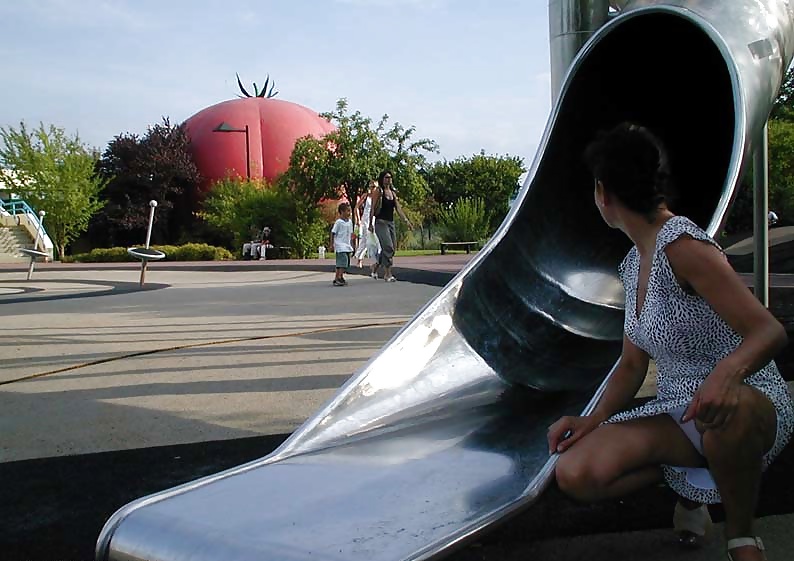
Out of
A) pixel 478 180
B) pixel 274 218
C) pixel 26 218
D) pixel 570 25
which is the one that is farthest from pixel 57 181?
pixel 570 25

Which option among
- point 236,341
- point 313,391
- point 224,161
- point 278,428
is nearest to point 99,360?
point 236,341

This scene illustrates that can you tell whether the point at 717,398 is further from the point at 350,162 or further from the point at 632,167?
the point at 350,162

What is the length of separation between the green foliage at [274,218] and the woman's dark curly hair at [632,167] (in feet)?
98.2

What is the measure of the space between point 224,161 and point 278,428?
36.4 meters

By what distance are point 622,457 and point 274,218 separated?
3120 cm

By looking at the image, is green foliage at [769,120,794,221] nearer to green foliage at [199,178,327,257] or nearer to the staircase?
green foliage at [199,178,327,257]

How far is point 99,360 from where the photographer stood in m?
5.81

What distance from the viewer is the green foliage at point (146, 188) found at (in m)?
36.9

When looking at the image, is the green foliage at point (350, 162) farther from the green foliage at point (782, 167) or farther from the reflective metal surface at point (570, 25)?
the reflective metal surface at point (570, 25)

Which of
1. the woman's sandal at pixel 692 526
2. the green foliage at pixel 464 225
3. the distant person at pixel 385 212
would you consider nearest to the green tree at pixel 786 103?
the green foliage at pixel 464 225

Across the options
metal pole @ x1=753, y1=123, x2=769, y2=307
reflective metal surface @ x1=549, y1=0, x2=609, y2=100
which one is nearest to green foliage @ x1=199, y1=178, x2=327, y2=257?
reflective metal surface @ x1=549, y1=0, x2=609, y2=100

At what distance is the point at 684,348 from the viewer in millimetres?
2061

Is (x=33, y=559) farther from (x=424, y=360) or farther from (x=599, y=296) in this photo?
(x=599, y=296)

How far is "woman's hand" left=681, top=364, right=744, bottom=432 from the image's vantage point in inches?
71.3
